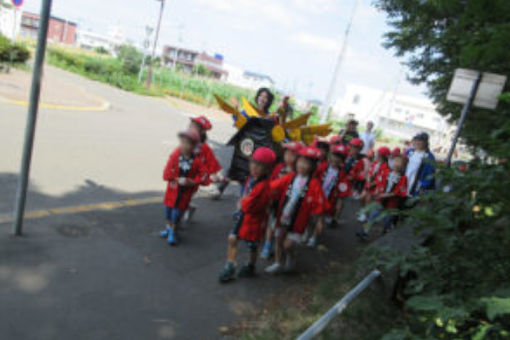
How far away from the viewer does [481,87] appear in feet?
16.3

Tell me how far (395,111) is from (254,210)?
7036 centimetres

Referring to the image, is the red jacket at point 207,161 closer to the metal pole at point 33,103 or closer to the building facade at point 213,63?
the metal pole at point 33,103

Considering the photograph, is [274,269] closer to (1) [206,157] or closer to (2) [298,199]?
(2) [298,199]

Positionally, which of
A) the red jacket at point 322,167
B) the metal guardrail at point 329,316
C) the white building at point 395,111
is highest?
the white building at point 395,111

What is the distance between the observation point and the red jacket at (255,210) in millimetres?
3877

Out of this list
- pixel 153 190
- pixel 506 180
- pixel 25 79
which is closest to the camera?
pixel 506 180

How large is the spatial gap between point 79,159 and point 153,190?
68.9 inches

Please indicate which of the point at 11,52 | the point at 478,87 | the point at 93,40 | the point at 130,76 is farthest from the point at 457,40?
the point at 93,40

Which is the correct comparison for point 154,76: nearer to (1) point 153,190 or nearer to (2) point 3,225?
(1) point 153,190

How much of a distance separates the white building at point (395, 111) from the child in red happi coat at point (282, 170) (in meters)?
61.3

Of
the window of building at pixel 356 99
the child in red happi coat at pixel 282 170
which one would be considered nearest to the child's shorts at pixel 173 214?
the child in red happi coat at pixel 282 170

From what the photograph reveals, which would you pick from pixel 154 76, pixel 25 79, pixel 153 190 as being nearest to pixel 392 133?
pixel 154 76

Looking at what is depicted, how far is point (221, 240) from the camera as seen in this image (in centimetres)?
515

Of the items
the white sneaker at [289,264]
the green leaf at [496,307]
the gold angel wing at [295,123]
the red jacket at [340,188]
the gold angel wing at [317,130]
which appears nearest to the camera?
the green leaf at [496,307]
